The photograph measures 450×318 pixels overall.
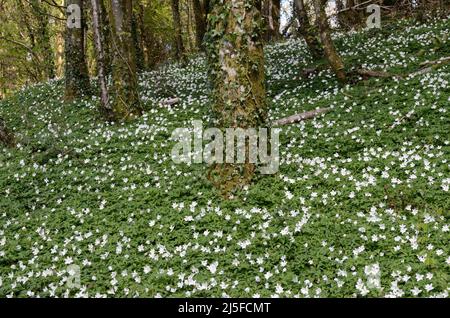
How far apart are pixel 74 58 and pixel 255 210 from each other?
38.8 ft

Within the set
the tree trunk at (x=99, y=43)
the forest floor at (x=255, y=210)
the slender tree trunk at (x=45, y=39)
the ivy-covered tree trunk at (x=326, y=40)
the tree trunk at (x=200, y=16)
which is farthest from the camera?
the slender tree trunk at (x=45, y=39)

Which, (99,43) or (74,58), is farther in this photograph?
(74,58)

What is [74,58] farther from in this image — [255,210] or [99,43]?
[255,210]

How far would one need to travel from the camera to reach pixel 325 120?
36.0 feet

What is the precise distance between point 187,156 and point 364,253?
501 cm

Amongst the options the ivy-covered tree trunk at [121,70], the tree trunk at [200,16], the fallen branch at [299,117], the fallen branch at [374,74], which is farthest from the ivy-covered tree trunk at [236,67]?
the tree trunk at [200,16]

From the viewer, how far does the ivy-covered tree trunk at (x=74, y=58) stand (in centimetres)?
1647

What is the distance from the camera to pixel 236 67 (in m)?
8.53

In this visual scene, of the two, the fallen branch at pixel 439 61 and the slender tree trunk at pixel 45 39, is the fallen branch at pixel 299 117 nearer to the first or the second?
the fallen branch at pixel 439 61

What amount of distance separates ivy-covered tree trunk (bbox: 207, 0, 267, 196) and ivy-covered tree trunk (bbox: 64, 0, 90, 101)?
9.51 m

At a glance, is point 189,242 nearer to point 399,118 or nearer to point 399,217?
point 399,217

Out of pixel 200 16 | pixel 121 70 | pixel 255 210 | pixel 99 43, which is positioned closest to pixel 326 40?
pixel 121 70

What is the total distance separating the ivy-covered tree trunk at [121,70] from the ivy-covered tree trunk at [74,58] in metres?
3.43

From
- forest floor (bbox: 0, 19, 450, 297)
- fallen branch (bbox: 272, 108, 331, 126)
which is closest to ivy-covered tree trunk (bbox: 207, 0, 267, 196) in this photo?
forest floor (bbox: 0, 19, 450, 297)
